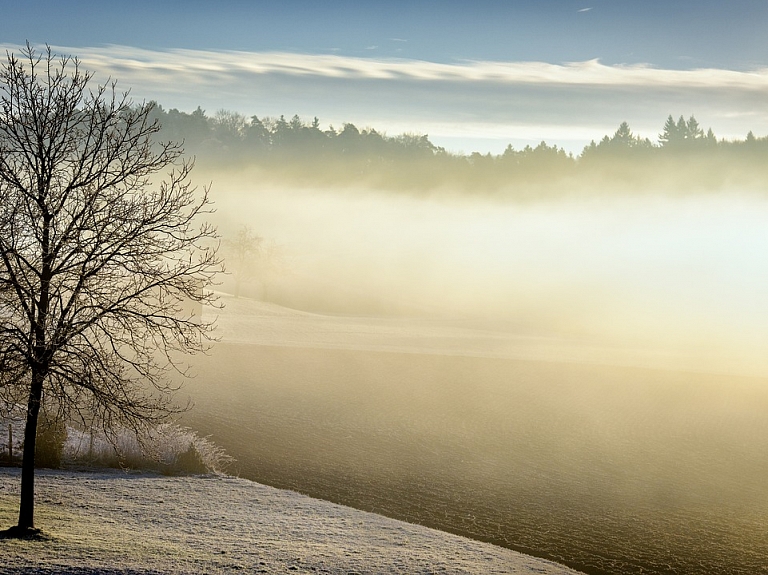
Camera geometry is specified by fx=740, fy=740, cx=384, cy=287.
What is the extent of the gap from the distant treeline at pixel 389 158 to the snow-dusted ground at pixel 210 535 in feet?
498

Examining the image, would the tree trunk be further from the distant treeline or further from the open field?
the distant treeline

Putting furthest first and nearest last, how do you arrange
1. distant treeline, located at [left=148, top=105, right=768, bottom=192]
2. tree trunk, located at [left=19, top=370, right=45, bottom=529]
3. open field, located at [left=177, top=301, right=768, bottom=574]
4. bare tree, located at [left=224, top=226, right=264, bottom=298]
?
distant treeline, located at [left=148, top=105, right=768, bottom=192], bare tree, located at [left=224, top=226, right=264, bottom=298], open field, located at [left=177, top=301, right=768, bottom=574], tree trunk, located at [left=19, top=370, right=45, bottom=529]

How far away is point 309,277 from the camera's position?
110188 millimetres

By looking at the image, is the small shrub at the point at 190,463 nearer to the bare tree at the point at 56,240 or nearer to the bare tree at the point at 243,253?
the bare tree at the point at 56,240

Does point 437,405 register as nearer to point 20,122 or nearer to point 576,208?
point 20,122

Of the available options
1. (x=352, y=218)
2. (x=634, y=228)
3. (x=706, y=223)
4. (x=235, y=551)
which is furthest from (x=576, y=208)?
(x=235, y=551)

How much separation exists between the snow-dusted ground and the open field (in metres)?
2.27

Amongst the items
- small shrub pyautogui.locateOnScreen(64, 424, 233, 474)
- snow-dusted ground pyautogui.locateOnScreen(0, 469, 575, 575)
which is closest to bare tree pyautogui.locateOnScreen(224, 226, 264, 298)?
small shrub pyautogui.locateOnScreen(64, 424, 233, 474)

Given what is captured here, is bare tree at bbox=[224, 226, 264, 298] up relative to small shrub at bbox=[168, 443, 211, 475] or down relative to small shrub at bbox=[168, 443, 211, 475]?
up

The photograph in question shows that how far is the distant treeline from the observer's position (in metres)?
167

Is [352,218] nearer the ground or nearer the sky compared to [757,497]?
nearer the sky

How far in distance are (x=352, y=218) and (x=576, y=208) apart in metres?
51.4

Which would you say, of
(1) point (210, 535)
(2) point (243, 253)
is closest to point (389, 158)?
(2) point (243, 253)

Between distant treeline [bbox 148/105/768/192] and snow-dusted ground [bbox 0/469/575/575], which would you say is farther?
distant treeline [bbox 148/105/768/192]
